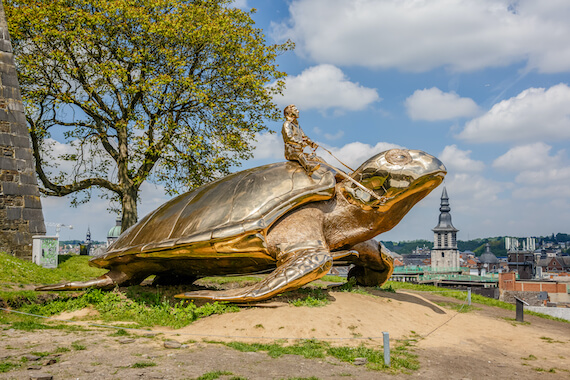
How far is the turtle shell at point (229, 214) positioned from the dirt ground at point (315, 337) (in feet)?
4.39

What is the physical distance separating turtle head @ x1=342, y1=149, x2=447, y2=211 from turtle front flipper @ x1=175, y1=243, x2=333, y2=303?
1.60 metres

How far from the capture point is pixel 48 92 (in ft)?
63.2

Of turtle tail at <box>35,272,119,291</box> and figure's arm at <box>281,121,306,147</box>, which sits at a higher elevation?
figure's arm at <box>281,121,306,147</box>

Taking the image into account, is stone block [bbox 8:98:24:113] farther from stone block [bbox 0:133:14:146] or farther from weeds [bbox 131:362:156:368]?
weeds [bbox 131:362:156:368]

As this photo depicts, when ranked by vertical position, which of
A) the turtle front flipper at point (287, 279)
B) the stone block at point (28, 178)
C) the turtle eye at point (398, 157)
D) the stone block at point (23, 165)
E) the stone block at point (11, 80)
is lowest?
the turtle front flipper at point (287, 279)

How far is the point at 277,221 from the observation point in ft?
27.6

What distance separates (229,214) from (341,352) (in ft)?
10.5

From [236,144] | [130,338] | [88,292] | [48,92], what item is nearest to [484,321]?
[130,338]

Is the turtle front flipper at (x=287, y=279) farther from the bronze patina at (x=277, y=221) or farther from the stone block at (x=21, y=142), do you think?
the stone block at (x=21, y=142)

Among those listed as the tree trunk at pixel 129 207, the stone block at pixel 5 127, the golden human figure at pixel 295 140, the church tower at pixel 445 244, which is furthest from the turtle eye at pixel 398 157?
the church tower at pixel 445 244

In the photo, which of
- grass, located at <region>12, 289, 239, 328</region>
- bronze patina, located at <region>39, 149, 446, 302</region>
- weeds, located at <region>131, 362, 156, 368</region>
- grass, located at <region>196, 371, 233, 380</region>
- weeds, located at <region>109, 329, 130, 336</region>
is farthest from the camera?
grass, located at <region>12, 289, 239, 328</region>

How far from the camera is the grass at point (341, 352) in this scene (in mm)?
5996

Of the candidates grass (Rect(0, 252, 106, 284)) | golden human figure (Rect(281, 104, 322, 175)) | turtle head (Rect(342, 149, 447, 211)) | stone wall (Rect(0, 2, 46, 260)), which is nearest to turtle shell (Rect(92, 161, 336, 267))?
golden human figure (Rect(281, 104, 322, 175))

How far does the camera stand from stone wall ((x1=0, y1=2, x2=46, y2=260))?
54.6 feet
